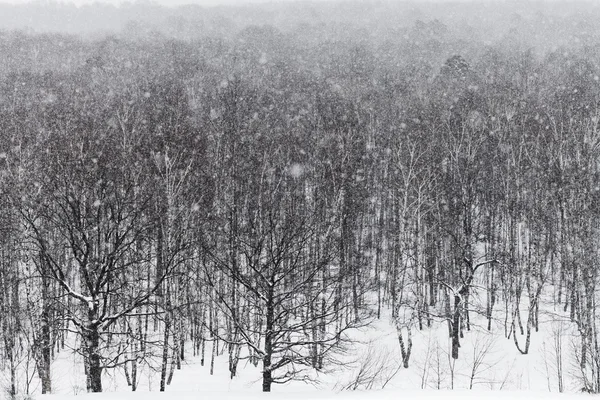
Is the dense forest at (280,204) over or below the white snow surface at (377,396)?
over

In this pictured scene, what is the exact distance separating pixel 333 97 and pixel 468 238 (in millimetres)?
21751

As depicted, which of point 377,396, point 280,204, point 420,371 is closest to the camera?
point 377,396

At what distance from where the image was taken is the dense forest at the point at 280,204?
2062 centimetres

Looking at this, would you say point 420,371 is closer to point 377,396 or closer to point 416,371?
point 416,371

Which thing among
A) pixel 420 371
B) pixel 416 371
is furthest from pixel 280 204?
pixel 420 371

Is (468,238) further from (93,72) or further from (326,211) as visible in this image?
(93,72)

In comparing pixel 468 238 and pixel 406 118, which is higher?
pixel 406 118

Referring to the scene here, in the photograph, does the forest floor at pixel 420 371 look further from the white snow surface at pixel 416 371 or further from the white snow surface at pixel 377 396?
the white snow surface at pixel 377 396

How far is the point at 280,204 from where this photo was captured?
3312cm

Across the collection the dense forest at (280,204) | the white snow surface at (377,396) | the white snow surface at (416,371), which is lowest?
the white snow surface at (416,371)

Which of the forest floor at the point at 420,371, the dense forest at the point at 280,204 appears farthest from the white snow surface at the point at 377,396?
the forest floor at the point at 420,371

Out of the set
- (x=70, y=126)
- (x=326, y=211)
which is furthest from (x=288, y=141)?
(x=70, y=126)

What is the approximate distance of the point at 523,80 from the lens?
50125 mm

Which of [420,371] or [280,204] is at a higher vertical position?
[280,204]
